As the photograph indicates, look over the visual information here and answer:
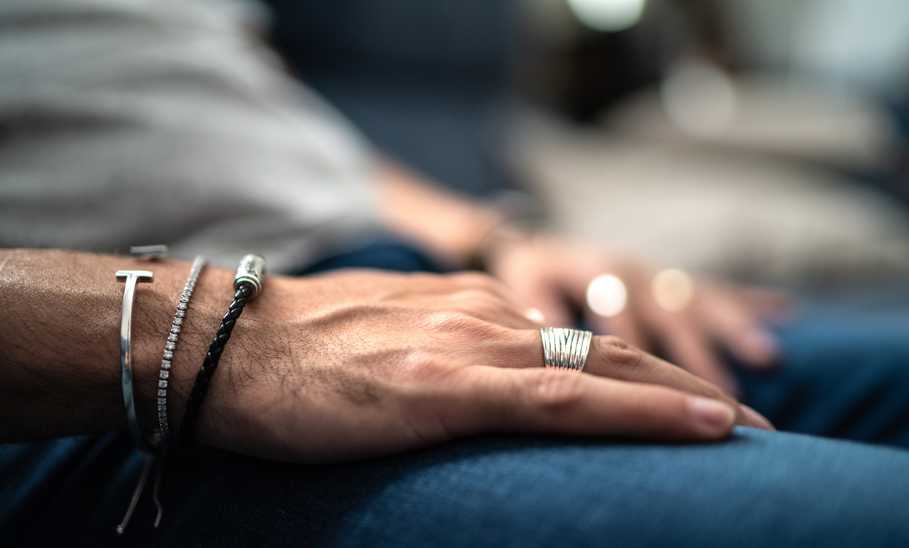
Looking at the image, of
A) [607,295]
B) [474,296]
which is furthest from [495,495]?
[607,295]

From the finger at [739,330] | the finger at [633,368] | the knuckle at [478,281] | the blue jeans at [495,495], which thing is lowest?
the blue jeans at [495,495]

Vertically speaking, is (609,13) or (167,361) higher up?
(609,13)

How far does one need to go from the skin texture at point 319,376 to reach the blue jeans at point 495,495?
0.9 inches

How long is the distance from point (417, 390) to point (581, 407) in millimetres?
123

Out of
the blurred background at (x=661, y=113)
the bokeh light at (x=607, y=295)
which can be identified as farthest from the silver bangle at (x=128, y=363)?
the blurred background at (x=661, y=113)

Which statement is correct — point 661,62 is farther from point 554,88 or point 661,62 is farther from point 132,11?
point 132,11

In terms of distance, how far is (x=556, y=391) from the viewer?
1.51ft

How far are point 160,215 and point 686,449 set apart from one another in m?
0.64

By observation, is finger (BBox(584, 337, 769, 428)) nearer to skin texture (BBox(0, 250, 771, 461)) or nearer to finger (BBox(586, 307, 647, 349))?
skin texture (BBox(0, 250, 771, 461))

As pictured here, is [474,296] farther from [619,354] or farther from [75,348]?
[75,348]

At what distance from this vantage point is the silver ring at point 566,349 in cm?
50

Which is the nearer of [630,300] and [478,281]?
[478,281]

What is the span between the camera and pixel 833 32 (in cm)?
287

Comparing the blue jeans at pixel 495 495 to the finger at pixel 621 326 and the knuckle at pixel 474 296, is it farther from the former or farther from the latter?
the finger at pixel 621 326
